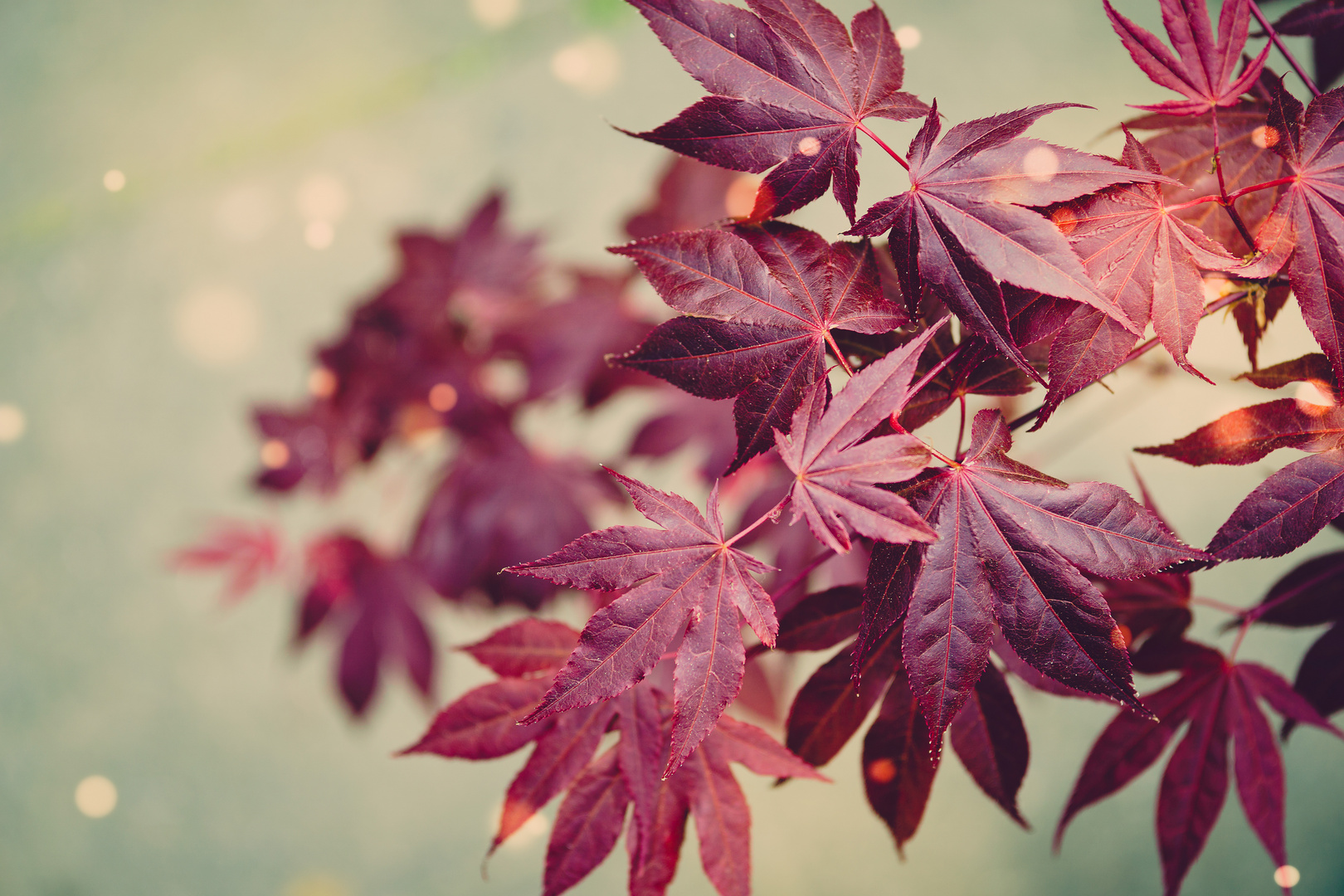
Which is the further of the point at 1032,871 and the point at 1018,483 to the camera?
the point at 1032,871

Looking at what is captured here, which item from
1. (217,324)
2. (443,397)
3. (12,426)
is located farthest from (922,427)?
(12,426)

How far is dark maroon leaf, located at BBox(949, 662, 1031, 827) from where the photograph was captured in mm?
406

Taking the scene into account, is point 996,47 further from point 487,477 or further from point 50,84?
point 50,84

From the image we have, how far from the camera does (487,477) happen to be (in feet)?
2.67

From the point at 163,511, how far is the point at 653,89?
3.95 feet

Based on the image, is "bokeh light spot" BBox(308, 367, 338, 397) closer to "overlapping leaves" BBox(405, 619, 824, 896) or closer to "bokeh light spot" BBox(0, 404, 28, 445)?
"overlapping leaves" BBox(405, 619, 824, 896)

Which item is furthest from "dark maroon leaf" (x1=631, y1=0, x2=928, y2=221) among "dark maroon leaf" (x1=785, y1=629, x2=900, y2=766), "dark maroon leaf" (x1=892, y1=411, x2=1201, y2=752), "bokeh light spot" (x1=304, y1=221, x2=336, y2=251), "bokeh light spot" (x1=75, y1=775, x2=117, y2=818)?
"bokeh light spot" (x1=75, y1=775, x2=117, y2=818)

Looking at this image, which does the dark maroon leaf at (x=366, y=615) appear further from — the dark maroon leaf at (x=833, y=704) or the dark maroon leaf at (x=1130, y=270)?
the dark maroon leaf at (x=1130, y=270)

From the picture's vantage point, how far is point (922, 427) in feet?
1.25

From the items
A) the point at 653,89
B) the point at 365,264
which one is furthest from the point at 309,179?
the point at 653,89

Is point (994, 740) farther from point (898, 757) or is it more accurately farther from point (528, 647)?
point (528, 647)

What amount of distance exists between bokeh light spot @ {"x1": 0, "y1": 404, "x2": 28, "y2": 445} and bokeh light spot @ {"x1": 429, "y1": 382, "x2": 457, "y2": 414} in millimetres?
1150

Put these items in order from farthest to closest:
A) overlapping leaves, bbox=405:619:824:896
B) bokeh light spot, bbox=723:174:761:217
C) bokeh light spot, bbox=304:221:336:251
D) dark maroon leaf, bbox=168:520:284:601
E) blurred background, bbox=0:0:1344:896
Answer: bokeh light spot, bbox=304:221:336:251
blurred background, bbox=0:0:1344:896
dark maroon leaf, bbox=168:520:284:601
bokeh light spot, bbox=723:174:761:217
overlapping leaves, bbox=405:619:824:896

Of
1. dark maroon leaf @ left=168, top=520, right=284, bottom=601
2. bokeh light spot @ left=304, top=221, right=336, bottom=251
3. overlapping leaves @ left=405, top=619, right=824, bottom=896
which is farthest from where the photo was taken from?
bokeh light spot @ left=304, top=221, right=336, bottom=251
